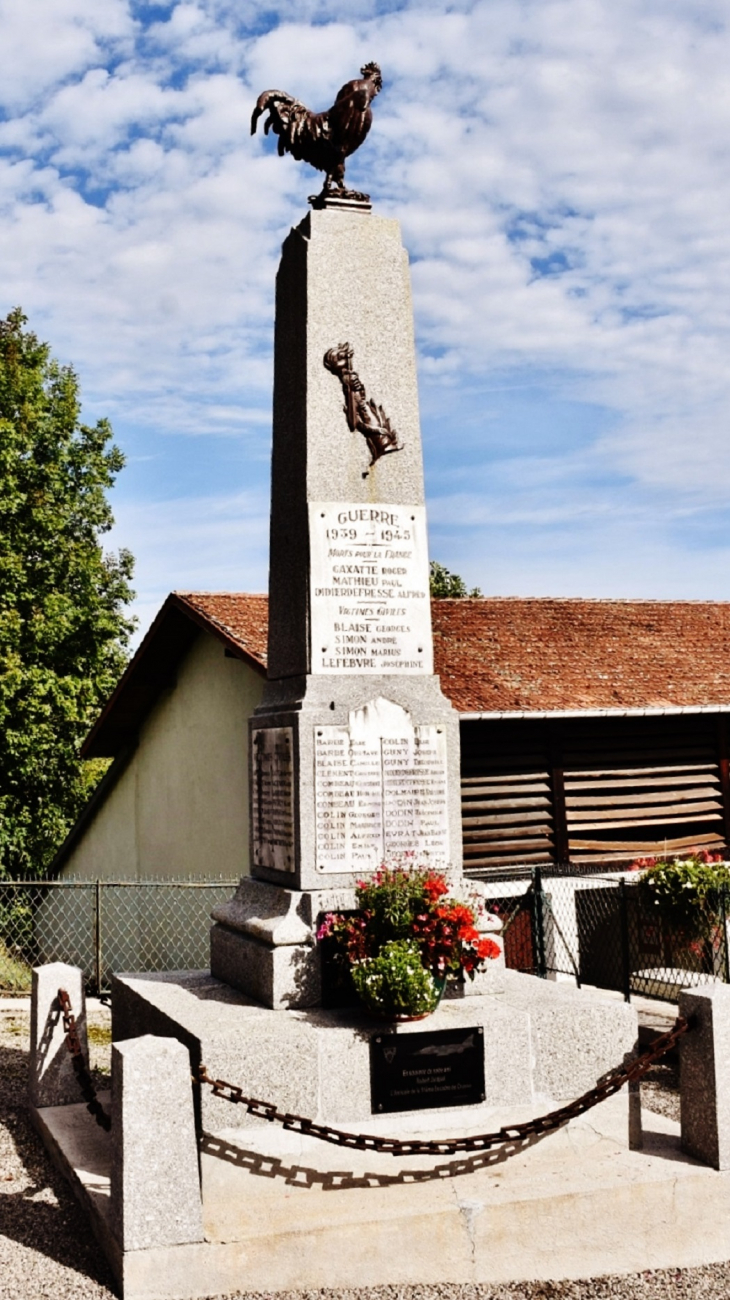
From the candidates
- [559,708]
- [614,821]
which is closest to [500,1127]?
[559,708]

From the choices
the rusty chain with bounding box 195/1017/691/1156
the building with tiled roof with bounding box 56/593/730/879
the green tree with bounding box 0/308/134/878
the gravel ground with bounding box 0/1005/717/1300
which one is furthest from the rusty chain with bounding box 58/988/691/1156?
the green tree with bounding box 0/308/134/878

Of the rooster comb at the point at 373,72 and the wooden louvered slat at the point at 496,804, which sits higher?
the rooster comb at the point at 373,72

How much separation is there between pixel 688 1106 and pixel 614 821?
29.9 feet

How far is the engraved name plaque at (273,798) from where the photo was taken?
641cm

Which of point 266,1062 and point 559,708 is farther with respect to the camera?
point 559,708

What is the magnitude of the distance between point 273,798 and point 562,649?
920 centimetres

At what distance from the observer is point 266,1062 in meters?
5.41

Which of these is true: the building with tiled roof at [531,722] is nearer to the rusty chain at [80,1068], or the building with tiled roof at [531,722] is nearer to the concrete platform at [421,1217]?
the rusty chain at [80,1068]

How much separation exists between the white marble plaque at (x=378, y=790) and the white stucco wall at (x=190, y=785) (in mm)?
7473

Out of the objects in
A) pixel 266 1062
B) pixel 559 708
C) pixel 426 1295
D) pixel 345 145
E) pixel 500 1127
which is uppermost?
pixel 345 145

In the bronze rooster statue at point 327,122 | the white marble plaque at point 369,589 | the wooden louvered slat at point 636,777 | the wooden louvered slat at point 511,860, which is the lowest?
the wooden louvered slat at point 511,860

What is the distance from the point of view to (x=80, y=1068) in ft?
20.2

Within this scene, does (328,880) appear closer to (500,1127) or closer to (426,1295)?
(500,1127)

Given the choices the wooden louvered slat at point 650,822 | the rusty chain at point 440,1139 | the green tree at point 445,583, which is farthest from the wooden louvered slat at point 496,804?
the green tree at point 445,583
